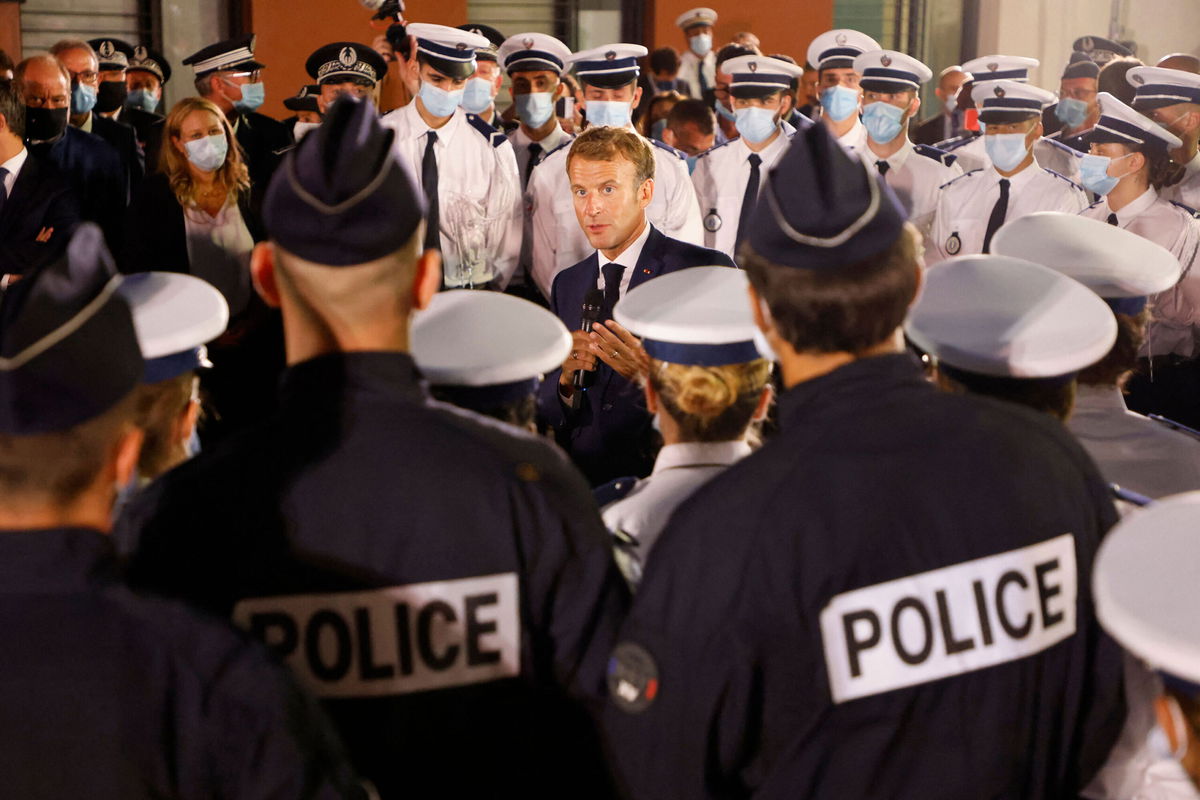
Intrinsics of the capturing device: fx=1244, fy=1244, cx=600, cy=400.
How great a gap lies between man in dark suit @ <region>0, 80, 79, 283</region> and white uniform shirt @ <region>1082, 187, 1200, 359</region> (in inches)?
181

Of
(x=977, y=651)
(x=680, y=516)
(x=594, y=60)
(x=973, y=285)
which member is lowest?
(x=977, y=651)

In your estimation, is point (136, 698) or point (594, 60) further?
point (594, 60)

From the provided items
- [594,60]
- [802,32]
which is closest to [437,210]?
[594,60]

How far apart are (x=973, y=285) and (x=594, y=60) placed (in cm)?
504

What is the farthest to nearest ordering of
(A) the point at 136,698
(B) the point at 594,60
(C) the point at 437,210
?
(B) the point at 594,60 → (C) the point at 437,210 → (A) the point at 136,698

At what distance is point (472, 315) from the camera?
2396 mm

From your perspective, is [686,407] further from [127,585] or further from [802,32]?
[802,32]

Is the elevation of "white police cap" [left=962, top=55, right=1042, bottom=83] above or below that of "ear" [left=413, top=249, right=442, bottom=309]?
above

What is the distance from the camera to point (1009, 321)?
6.73 ft

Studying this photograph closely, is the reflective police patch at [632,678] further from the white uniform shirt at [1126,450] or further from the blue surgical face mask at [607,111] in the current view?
the blue surgical face mask at [607,111]

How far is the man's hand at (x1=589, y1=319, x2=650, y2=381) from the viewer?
12.6ft

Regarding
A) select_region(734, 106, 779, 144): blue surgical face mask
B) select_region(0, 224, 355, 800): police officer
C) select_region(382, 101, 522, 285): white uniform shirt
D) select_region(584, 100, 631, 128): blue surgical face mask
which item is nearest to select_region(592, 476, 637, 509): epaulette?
select_region(0, 224, 355, 800): police officer

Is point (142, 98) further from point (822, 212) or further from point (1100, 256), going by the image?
point (822, 212)

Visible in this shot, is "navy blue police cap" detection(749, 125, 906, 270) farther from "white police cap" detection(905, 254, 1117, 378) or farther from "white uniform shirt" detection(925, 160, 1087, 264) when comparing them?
"white uniform shirt" detection(925, 160, 1087, 264)
